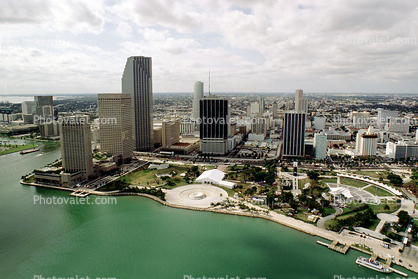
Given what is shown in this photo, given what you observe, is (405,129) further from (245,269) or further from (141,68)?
(245,269)

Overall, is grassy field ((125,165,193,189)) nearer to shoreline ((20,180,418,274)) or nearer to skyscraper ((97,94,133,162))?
shoreline ((20,180,418,274))

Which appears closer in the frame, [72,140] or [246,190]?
[246,190]

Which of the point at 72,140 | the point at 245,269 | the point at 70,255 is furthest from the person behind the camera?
the point at 72,140

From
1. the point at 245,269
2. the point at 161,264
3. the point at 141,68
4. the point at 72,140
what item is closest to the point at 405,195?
the point at 245,269

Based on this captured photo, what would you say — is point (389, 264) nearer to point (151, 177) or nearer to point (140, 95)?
point (151, 177)

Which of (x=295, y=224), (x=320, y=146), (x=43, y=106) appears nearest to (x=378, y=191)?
(x=295, y=224)
